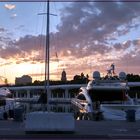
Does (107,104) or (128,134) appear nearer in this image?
(128,134)

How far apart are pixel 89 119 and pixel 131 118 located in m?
3.54

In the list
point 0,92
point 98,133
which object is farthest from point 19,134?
point 0,92

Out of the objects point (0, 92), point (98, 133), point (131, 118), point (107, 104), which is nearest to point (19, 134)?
point (98, 133)

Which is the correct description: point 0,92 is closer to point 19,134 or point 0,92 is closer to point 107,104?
point 107,104

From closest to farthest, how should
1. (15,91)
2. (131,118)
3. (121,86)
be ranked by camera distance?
1. (131,118)
2. (121,86)
3. (15,91)

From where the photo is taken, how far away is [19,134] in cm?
2153

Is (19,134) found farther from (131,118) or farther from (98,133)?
(131,118)

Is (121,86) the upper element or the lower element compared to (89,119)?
upper

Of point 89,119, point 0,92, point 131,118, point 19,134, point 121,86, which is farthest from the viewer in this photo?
point 0,92

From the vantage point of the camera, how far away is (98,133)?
22.3 m

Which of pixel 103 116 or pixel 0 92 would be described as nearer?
pixel 103 116

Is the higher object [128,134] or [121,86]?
[121,86]

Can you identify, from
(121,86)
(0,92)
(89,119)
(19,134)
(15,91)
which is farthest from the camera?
(15,91)

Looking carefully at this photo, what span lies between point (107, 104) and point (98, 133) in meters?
11.9
